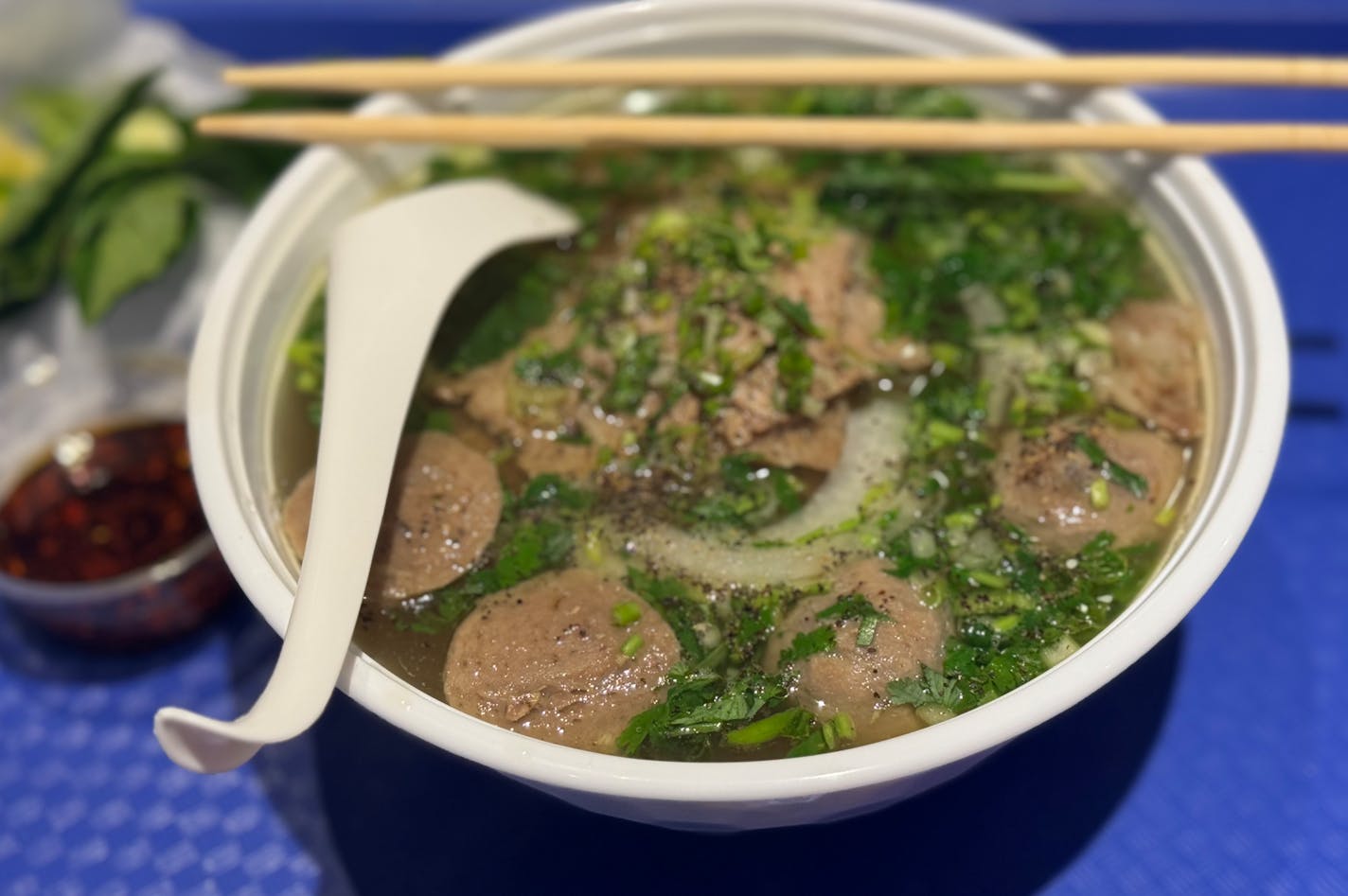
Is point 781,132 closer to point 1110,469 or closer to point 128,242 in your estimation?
point 1110,469

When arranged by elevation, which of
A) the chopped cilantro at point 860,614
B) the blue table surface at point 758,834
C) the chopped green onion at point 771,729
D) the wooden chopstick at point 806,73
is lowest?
the blue table surface at point 758,834

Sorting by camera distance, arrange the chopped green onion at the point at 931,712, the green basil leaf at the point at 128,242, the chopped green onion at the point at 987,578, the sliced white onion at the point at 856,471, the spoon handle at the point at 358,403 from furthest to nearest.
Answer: the green basil leaf at the point at 128,242, the sliced white onion at the point at 856,471, the chopped green onion at the point at 987,578, the chopped green onion at the point at 931,712, the spoon handle at the point at 358,403

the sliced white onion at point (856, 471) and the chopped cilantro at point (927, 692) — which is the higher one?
the sliced white onion at point (856, 471)

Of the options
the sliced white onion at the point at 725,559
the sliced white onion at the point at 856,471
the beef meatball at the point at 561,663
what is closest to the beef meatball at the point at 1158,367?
the sliced white onion at the point at 856,471

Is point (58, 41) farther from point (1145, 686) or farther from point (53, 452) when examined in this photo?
point (1145, 686)

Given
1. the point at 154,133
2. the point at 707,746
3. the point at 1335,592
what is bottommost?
the point at 1335,592

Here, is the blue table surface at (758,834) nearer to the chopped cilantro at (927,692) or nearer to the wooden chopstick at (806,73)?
the chopped cilantro at (927,692)

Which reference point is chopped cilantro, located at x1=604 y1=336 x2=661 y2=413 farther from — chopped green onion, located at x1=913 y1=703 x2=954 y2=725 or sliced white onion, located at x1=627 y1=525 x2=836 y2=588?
chopped green onion, located at x1=913 y1=703 x2=954 y2=725

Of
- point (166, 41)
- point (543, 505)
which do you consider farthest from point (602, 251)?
point (166, 41)
